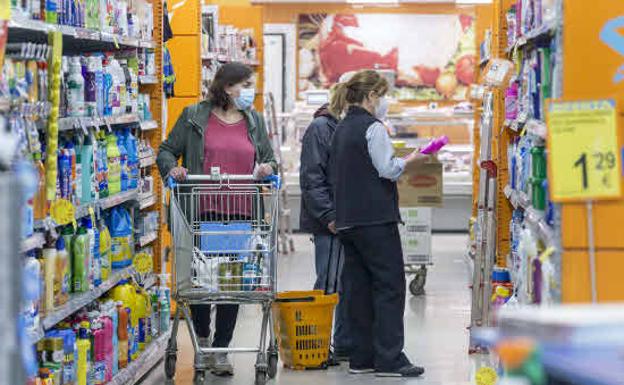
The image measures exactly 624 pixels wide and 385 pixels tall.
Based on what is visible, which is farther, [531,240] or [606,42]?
[531,240]

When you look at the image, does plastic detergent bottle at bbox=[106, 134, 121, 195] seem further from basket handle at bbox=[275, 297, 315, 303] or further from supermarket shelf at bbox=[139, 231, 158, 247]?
basket handle at bbox=[275, 297, 315, 303]

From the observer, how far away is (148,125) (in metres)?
7.58

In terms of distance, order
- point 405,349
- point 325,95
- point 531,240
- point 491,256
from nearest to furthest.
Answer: point 531,240
point 491,256
point 405,349
point 325,95

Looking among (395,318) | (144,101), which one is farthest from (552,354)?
(144,101)

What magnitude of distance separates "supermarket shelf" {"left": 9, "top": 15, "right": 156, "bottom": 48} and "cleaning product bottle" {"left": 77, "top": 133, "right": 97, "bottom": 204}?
1.82 ft

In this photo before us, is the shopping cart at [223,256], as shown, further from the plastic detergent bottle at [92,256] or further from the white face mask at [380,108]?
the white face mask at [380,108]

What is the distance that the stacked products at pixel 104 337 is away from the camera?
17.3 ft

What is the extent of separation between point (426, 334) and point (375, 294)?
178cm

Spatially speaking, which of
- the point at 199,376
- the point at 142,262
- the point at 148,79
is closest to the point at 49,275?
the point at 199,376

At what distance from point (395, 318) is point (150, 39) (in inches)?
96.0

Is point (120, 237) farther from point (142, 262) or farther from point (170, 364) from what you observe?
point (170, 364)

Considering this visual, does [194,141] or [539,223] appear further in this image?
[194,141]

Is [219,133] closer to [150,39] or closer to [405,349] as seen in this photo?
[150,39]

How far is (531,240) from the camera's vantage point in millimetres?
4602
